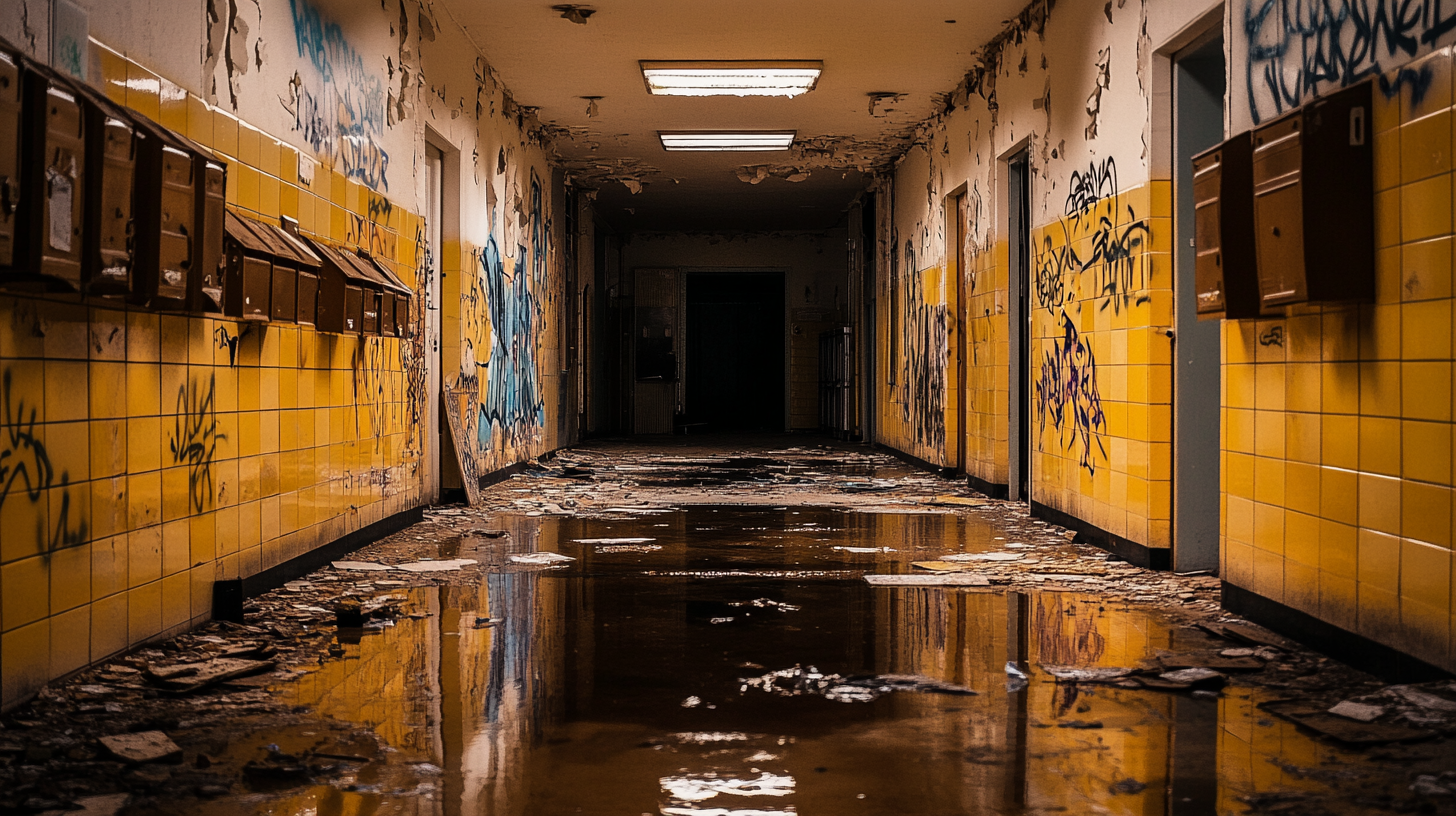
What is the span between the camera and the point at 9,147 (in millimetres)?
2385

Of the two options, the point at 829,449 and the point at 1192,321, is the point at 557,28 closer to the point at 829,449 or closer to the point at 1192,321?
the point at 1192,321

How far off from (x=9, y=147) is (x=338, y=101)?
2.96 meters

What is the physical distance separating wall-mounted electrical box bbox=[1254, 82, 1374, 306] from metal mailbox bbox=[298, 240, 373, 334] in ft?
11.2

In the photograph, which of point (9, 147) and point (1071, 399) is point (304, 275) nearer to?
point (9, 147)

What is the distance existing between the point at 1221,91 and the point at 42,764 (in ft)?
15.4

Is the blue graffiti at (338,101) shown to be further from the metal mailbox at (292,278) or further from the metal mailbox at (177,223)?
the metal mailbox at (177,223)

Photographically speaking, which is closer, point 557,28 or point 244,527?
point 244,527

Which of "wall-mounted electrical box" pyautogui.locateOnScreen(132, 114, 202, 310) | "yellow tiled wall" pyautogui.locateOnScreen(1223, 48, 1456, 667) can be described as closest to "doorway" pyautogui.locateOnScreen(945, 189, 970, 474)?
"yellow tiled wall" pyautogui.locateOnScreen(1223, 48, 1456, 667)

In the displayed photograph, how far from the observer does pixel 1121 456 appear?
5.34 m

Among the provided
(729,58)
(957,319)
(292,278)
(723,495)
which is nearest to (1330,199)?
(292,278)

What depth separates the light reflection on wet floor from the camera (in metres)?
2.20

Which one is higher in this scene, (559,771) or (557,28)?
(557,28)

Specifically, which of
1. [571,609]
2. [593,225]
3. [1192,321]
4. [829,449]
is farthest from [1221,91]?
[593,225]

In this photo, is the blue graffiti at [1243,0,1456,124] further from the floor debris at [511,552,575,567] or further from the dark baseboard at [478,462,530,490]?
the dark baseboard at [478,462,530,490]
